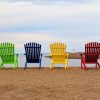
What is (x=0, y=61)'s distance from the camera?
1886cm

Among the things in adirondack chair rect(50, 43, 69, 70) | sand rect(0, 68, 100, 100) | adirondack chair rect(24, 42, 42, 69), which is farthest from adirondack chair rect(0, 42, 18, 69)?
sand rect(0, 68, 100, 100)

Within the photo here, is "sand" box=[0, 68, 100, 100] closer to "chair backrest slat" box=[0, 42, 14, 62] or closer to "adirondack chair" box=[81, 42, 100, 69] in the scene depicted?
"adirondack chair" box=[81, 42, 100, 69]

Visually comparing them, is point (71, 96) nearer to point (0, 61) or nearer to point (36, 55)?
point (36, 55)

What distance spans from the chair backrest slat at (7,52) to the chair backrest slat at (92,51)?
289cm

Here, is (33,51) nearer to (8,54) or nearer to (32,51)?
(32,51)

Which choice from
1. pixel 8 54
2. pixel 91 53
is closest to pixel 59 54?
pixel 91 53

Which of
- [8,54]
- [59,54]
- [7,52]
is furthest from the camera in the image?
[7,52]

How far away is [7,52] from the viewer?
1759 cm

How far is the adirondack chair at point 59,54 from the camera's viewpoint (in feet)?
56.8

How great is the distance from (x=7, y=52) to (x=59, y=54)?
203 cm

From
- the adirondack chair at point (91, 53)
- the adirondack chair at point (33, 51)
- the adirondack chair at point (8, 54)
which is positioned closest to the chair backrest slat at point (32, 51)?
the adirondack chair at point (33, 51)

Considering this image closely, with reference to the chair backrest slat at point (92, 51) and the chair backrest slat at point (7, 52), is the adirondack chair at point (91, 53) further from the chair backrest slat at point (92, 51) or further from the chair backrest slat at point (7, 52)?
the chair backrest slat at point (7, 52)

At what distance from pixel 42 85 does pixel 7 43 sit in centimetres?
677

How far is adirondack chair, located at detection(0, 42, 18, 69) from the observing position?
17.5m
